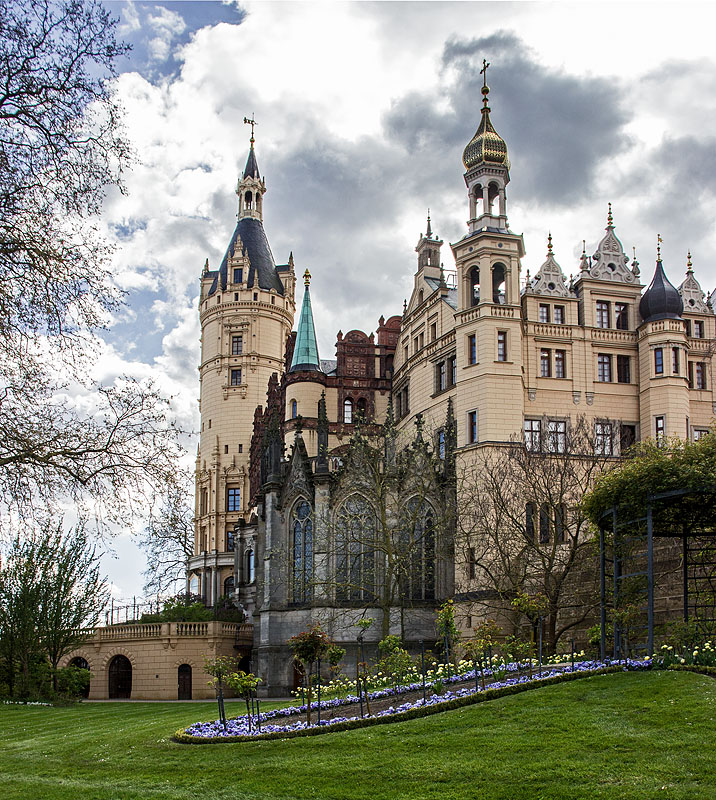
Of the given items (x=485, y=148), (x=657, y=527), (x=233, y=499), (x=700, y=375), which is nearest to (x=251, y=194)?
(x=233, y=499)

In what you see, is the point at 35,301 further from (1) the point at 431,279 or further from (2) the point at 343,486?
(1) the point at 431,279

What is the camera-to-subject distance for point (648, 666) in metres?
21.0

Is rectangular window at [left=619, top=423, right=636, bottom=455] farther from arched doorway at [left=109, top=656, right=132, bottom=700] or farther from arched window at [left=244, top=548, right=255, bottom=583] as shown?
arched doorway at [left=109, top=656, right=132, bottom=700]

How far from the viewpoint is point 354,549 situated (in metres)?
49.5

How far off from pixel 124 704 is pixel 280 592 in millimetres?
9482

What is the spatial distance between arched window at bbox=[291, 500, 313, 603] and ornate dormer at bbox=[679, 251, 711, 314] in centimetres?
2552

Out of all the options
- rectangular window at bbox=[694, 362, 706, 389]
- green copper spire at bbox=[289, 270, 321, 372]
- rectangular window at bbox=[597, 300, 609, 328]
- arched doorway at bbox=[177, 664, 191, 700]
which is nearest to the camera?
arched doorway at bbox=[177, 664, 191, 700]

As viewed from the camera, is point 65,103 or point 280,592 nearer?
point 65,103

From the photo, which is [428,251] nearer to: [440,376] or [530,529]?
[440,376]

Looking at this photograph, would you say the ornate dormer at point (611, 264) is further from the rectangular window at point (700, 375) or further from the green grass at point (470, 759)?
the green grass at point (470, 759)

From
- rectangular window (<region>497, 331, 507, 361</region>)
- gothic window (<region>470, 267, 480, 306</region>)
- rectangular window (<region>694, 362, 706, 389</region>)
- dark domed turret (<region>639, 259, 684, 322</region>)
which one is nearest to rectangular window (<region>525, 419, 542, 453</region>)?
rectangular window (<region>497, 331, 507, 361</region>)

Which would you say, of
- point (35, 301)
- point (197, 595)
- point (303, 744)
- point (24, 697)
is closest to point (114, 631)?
point (24, 697)

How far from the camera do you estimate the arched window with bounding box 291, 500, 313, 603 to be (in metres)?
49.8

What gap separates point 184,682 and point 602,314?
3205cm
